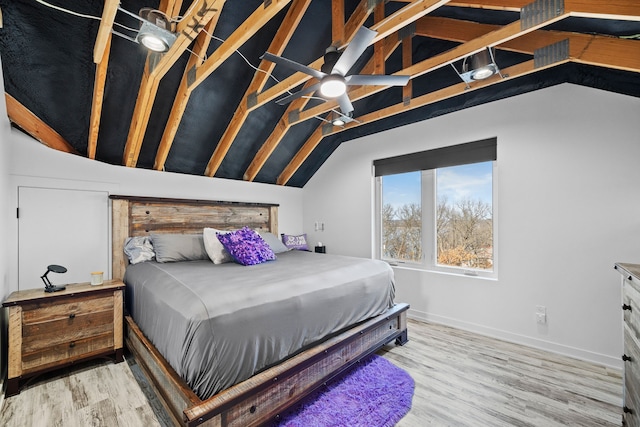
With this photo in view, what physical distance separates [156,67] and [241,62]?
91cm

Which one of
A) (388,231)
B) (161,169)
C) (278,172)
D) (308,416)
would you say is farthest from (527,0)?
(161,169)

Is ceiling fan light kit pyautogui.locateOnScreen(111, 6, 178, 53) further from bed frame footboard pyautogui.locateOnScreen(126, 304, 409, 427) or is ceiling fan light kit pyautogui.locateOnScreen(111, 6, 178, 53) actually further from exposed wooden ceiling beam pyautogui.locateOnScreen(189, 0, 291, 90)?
bed frame footboard pyautogui.locateOnScreen(126, 304, 409, 427)

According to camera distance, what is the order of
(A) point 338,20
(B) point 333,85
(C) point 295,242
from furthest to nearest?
(C) point 295,242 < (A) point 338,20 < (B) point 333,85

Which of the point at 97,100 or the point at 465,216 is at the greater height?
the point at 97,100

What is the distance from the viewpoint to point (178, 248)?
3.20 metres

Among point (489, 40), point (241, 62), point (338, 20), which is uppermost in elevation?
point (338, 20)

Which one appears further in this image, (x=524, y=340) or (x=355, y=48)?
(x=524, y=340)

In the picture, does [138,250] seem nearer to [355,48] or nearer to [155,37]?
[155,37]

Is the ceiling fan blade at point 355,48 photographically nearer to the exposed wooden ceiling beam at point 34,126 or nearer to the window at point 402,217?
the window at point 402,217

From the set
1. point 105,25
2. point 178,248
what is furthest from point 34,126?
point 178,248

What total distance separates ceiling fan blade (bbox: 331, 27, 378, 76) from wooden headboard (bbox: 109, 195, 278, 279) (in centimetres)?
273

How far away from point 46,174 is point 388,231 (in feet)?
13.6

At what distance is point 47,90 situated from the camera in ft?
8.21

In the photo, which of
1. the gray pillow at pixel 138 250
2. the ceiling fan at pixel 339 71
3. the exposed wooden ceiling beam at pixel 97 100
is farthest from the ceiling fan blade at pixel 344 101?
the gray pillow at pixel 138 250
